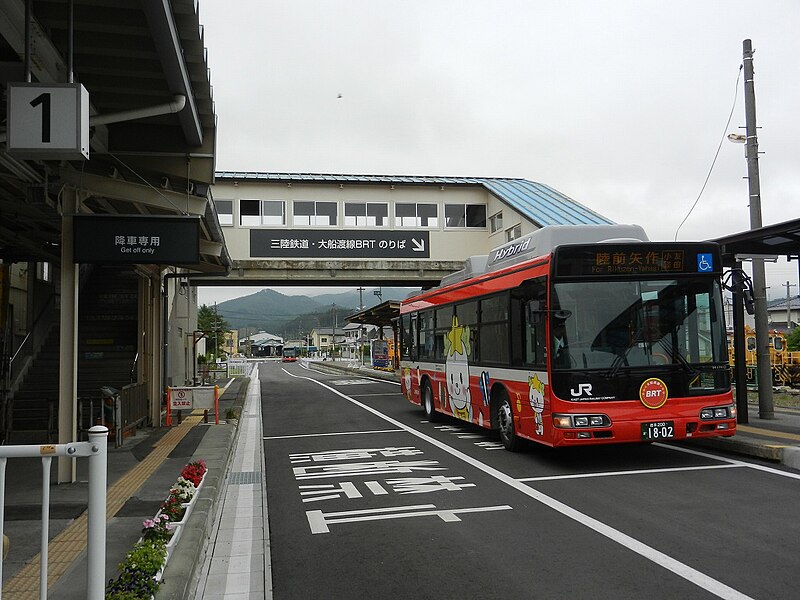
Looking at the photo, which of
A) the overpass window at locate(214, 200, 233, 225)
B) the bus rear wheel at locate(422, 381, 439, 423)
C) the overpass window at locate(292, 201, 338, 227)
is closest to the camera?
the bus rear wheel at locate(422, 381, 439, 423)

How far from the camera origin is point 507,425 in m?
11.4

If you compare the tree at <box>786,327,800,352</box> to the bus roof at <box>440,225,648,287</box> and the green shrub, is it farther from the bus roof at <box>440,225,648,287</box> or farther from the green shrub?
the green shrub

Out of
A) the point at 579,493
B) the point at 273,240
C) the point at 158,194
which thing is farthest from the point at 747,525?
the point at 273,240

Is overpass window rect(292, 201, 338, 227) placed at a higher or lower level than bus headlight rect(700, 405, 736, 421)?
higher

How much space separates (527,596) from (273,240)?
2480 cm

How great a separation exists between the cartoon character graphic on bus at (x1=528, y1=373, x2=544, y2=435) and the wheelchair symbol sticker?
2776 mm

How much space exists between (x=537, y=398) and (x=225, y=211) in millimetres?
21730

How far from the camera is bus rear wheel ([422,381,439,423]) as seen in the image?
1645 centimetres

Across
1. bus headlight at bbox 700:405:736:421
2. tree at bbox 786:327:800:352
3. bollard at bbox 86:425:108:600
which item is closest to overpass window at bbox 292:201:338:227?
bus headlight at bbox 700:405:736:421

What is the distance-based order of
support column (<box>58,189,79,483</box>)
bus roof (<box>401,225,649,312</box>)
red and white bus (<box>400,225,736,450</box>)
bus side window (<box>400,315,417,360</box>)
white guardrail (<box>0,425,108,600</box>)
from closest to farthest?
white guardrail (<box>0,425,108,600</box>)
support column (<box>58,189,79,483</box>)
red and white bus (<box>400,225,736,450</box>)
bus roof (<box>401,225,649,312</box>)
bus side window (<box>400,315,417,360</box>)

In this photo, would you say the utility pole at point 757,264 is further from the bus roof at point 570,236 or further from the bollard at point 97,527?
the bollard at point 97,527

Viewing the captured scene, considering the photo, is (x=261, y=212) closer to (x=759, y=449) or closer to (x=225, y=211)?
(x=225, y=211)

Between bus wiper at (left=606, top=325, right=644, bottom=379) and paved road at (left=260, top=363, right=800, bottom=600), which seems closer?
paved road at (left=260, top=363, right=800, bottom=600)

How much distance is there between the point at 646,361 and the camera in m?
9.54
